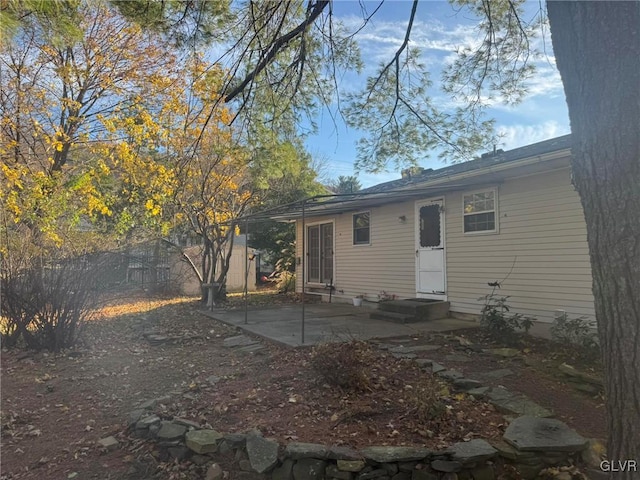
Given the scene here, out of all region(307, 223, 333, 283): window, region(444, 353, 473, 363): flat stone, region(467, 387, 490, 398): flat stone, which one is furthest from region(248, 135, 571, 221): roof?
region(307, 223, 333, 283): window

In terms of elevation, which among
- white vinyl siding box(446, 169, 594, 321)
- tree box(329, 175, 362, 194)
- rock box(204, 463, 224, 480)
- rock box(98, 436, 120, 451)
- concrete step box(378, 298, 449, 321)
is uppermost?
tree box(329, 175, 362, 194)

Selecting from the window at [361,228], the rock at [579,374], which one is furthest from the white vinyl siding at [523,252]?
the rock at [579,374]

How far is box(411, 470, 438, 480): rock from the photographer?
2.75m

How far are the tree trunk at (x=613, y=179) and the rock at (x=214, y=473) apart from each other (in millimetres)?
2360

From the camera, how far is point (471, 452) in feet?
9.12

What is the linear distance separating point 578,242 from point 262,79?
4777 mm

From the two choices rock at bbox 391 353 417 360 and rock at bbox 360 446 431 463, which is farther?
rock at bbox 391 353 417 360

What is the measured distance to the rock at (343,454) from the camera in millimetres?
2803

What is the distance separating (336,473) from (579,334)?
12.8 feet

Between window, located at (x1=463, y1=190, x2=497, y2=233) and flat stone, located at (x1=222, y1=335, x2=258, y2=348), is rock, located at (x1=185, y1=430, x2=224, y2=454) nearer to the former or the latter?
flat stone, located at (x1=222, y1=335, x2=258, y2=348)

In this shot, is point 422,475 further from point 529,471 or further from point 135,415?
point 135,415

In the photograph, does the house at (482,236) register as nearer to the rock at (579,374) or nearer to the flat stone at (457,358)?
the rock at (579,374)

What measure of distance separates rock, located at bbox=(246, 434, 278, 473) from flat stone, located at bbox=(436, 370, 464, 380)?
6.30ft

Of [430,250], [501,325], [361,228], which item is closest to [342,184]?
[361,228]
